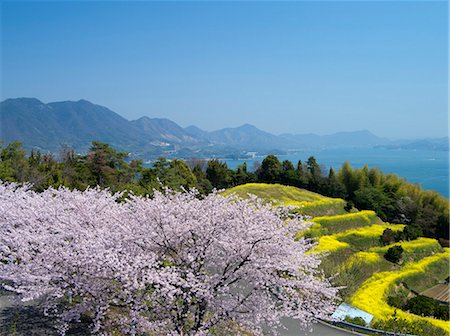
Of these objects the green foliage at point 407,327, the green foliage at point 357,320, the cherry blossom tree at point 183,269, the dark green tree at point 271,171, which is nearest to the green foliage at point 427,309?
the green foliage at point 407,327

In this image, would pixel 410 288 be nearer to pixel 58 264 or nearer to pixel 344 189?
pixel 58 264

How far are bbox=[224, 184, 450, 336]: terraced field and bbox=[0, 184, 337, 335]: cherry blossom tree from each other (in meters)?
4.13

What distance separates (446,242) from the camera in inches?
1158

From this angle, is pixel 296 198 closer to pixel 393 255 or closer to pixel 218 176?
pixel 218 176

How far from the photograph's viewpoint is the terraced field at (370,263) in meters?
14.4

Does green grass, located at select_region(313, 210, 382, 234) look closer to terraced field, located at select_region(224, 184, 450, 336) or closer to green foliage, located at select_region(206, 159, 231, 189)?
terraced field, located at select_region(224, 184, 450, 336)

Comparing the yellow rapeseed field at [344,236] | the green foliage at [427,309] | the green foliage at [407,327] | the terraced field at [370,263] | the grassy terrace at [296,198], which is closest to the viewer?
the green foliage at [407,327]

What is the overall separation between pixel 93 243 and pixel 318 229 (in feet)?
58.3

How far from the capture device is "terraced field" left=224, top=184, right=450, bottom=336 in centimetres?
1445

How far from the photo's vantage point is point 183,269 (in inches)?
296

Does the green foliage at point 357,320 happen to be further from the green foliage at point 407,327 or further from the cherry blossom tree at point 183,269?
the cherry blossom tree at point 183,269

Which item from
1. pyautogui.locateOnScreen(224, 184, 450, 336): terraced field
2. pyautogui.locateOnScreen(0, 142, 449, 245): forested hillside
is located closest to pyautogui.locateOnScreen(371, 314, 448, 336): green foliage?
pyautogui.locateOnScreen(224, 184, 450, 336): terraced field

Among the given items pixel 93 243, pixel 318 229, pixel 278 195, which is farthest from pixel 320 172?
pixel 93 243

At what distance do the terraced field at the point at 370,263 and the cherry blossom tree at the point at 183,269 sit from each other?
13.5ft
